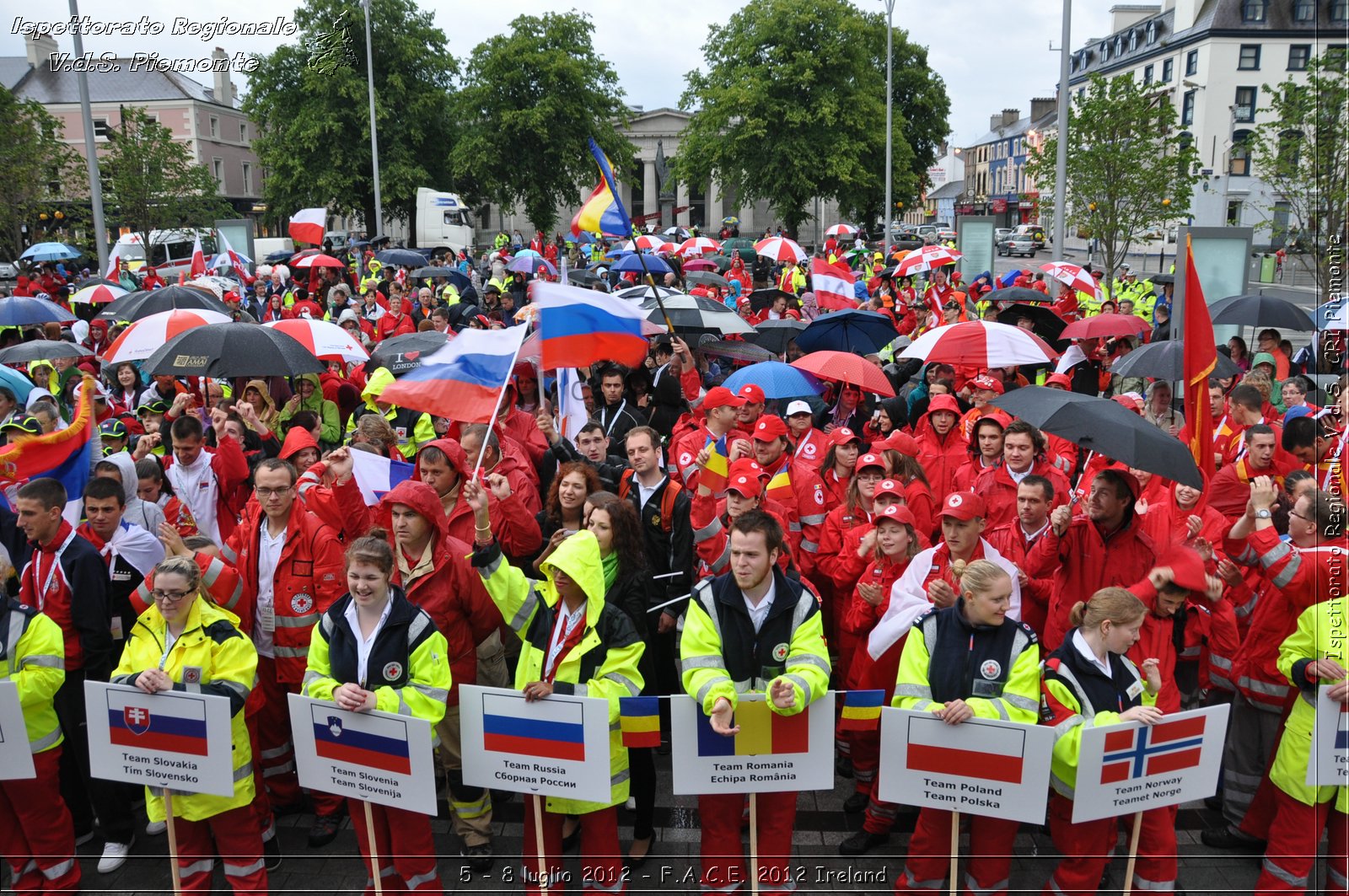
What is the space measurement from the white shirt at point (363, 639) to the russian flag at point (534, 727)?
55cm

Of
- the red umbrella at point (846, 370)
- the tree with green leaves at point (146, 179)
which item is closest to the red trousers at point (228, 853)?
the red umbrella at point (846, 370)

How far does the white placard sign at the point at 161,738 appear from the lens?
423cm

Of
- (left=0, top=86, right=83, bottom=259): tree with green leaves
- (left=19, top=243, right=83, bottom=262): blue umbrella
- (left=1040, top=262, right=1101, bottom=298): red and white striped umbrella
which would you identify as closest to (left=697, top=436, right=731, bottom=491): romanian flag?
(left=1040, top=262, right=1101, bottom=298): red and white striped umbrella

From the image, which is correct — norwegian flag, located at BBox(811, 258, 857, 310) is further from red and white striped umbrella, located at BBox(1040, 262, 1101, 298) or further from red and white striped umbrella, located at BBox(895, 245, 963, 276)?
red and white striped umbrella, located at BBox(1040, 262, 1101, 298)

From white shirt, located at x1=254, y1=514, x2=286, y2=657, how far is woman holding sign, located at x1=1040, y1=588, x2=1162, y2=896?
3.90 meters

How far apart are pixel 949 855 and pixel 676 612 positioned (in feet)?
6.49

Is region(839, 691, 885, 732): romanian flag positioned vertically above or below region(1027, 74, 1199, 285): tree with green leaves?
below

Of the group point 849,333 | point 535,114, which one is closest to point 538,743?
point 849,333

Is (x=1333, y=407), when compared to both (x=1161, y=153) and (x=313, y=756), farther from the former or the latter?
(x=1161, y=153)

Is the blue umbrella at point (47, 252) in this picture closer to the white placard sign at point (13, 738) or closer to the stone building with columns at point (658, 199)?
the white placard sign at point (13, 738)

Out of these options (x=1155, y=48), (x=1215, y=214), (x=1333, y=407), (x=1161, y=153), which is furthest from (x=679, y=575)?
(x=1155, y=48)

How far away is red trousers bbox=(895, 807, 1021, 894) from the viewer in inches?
164

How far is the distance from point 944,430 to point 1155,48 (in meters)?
62.7

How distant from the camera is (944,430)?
716cm
